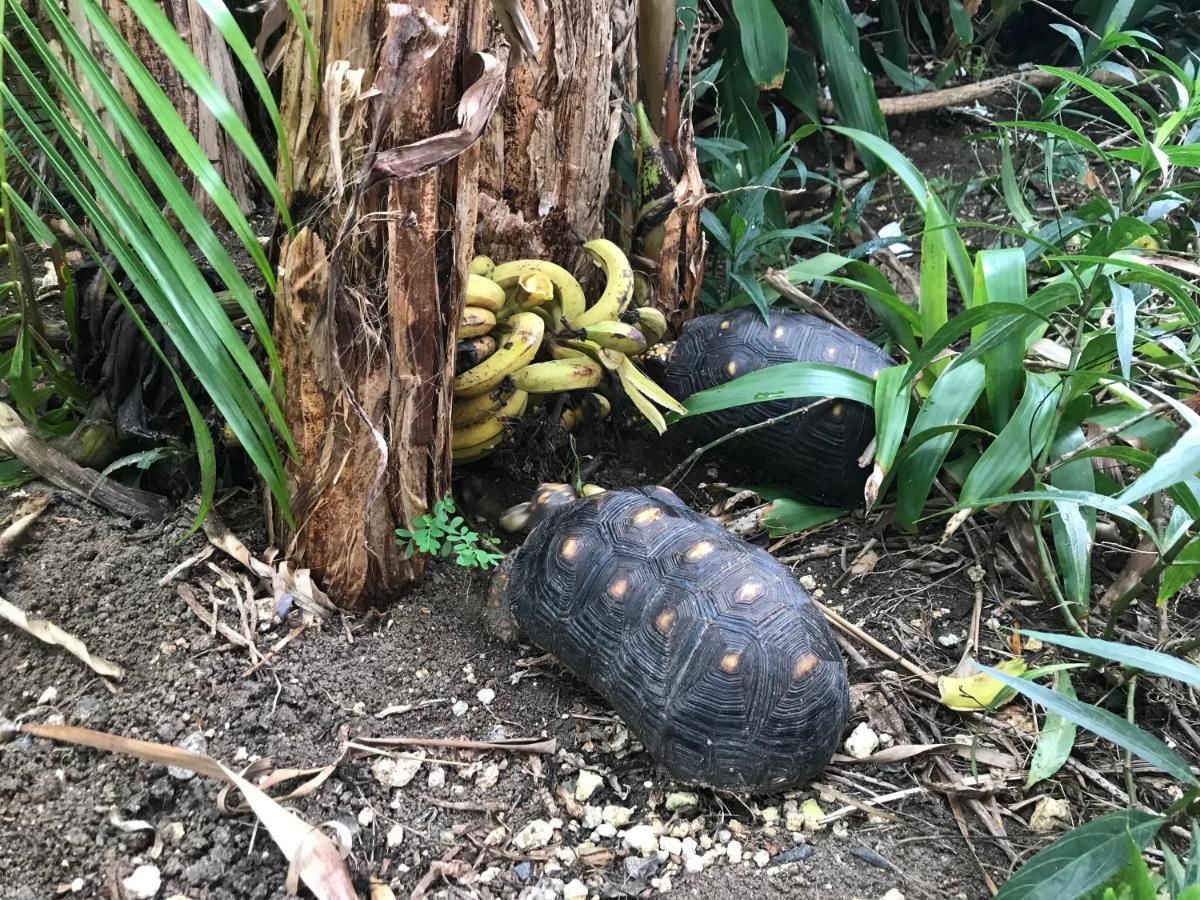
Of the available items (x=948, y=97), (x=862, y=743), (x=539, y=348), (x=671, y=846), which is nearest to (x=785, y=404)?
(x=539, y=348)

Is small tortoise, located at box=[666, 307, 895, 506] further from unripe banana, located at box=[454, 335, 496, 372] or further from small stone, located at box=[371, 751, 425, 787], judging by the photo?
small stone, located at box=[371, 751, 425, 787]

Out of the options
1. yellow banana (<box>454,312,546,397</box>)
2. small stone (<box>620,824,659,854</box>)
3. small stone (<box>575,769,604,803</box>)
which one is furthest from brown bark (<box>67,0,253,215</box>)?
small stone (<box>620,824,659,854</box>)

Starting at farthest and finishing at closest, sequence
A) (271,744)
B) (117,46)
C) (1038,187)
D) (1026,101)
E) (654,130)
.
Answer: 1. (1026,101)
2. (1038,187)
3. (654,130)
4. (271,744)
5. (117,46)

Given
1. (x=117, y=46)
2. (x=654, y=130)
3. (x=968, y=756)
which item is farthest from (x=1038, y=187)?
(x=117, y=46)

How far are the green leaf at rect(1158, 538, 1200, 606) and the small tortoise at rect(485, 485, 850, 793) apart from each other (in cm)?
55

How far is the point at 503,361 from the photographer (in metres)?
1.75

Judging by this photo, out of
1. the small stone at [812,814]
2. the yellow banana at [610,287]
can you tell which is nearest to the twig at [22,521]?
the yellow banana at [610,287]

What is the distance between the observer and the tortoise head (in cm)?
185

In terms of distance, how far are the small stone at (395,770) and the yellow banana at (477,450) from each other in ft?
2.26

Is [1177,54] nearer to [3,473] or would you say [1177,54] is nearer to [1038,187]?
[1038,187]

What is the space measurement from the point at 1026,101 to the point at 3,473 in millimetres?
3573

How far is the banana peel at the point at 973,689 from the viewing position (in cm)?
156

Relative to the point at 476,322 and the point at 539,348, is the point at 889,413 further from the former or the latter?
the point at 476,322

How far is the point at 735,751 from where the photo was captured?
1379 mm
